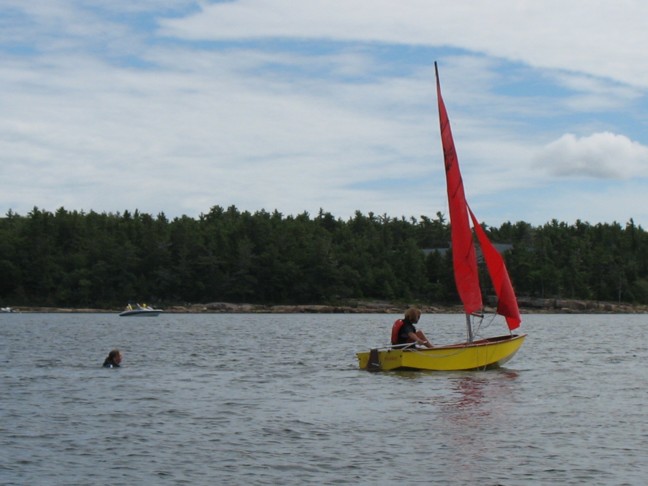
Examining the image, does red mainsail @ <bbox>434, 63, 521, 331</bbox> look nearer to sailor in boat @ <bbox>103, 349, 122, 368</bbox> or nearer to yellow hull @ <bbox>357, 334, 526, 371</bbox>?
yellow hull @ <bbox>357, 334, 526, 371</bbox>

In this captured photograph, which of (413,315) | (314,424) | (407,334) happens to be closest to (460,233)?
(413,315)

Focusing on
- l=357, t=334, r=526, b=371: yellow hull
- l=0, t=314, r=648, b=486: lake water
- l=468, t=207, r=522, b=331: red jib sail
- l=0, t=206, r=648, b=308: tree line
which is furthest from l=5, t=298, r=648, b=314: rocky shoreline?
l=357, t=334, r=526, b=371: yellow hull

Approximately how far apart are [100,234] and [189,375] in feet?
458

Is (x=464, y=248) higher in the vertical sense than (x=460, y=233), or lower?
lower

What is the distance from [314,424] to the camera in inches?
992

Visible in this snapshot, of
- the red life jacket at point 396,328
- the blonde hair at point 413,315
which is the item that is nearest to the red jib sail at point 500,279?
the blonde hair at point 413,315

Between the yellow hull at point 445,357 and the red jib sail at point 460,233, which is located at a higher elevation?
the red jib sail at point 460,233

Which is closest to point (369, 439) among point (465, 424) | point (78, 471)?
point (465, 424)

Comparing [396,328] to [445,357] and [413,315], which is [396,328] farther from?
[445,357]

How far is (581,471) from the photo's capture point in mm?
19688

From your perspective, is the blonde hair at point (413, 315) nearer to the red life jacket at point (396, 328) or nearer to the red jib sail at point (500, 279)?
the red life jacket at point (396, 328)

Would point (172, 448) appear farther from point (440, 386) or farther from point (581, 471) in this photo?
point (440, 386)

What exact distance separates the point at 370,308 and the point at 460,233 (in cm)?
12501

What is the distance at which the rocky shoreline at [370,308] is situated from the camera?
155125mm
